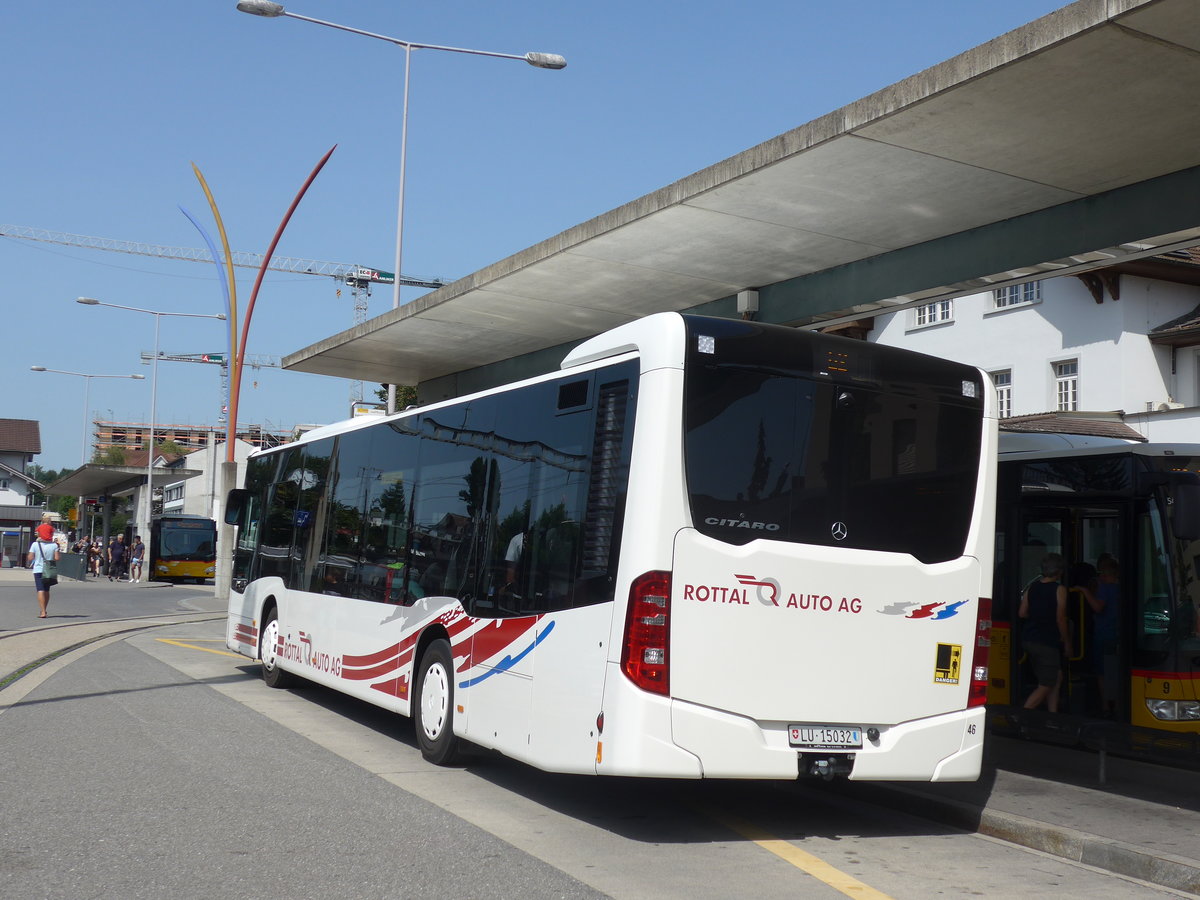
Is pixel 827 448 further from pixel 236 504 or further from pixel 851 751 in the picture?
pixel 236 504

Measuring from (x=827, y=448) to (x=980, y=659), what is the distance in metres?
1.74

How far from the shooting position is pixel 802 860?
705 centimetres

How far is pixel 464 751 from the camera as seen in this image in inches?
373

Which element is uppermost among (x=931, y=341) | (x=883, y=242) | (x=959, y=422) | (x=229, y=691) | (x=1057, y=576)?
(x=931, y=341)

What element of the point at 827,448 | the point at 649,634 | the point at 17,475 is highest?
the point at 17,475

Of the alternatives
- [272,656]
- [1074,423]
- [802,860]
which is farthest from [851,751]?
[1074,423]

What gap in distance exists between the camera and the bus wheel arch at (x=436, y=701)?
31.0 feet

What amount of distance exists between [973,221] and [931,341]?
26.1 meters

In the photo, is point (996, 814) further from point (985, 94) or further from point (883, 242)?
point (883, 242)

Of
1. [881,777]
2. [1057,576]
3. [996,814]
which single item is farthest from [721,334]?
[1057,576]

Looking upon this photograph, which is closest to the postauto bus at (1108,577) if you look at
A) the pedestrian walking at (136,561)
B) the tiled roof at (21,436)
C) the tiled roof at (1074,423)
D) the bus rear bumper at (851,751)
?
the bus rear bumper at (851,751)

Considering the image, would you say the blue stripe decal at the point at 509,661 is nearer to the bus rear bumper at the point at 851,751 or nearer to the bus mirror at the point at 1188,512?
the bus rear bumper at the point at 851,751

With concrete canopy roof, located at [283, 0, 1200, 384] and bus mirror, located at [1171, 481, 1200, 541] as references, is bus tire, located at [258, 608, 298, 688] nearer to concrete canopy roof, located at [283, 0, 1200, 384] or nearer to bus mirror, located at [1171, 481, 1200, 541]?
concrete canopy roof, located at [283, 0, 1200, 384]

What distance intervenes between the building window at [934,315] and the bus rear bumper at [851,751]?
1186 inches
